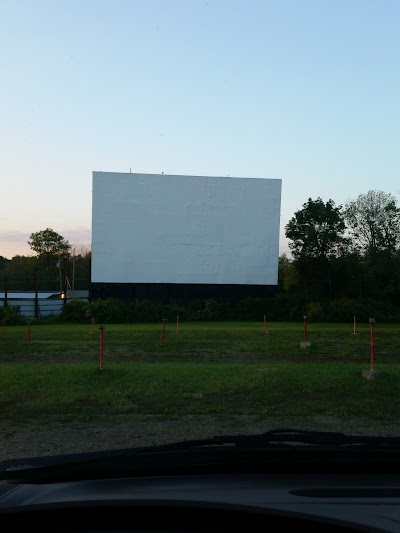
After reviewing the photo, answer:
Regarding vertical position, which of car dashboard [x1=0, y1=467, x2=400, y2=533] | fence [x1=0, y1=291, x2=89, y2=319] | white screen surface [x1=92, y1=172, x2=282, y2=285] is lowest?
fence [x1=0, y1=291, x2=89, y2=319]

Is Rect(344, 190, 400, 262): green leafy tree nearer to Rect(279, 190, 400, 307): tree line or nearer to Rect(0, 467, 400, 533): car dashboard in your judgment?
Rect(279, 190, 400, 307): tree line

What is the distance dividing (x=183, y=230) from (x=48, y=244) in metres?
59.9

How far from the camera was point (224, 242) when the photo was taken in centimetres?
3997

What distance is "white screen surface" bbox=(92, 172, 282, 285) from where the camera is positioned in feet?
129

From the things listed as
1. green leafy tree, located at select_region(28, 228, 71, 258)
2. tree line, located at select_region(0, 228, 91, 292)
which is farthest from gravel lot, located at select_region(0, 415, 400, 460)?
green leafy tree, located at select_region(28, 228, 71, 258)

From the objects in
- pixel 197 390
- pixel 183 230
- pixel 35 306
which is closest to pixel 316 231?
pixel 183 230

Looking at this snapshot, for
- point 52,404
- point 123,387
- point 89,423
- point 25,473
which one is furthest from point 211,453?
point 123,387

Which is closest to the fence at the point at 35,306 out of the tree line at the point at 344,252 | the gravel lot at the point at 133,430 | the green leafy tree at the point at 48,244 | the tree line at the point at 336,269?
the tree line at the point at 336,269

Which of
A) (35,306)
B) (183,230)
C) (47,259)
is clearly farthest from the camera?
(47,259)

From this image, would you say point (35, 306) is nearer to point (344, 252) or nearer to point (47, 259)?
point (344, 252)

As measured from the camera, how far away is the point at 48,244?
94500 mm

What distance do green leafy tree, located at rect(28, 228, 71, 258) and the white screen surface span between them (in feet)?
185

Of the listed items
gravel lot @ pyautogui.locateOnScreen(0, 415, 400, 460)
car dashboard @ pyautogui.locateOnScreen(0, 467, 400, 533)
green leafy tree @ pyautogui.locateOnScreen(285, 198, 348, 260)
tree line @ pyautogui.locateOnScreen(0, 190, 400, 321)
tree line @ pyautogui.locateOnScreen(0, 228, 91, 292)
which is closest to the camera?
car dashboard @ pyautogui.locateOnScreen(0, 467, 400, 533)

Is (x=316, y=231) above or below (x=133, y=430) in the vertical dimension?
above
